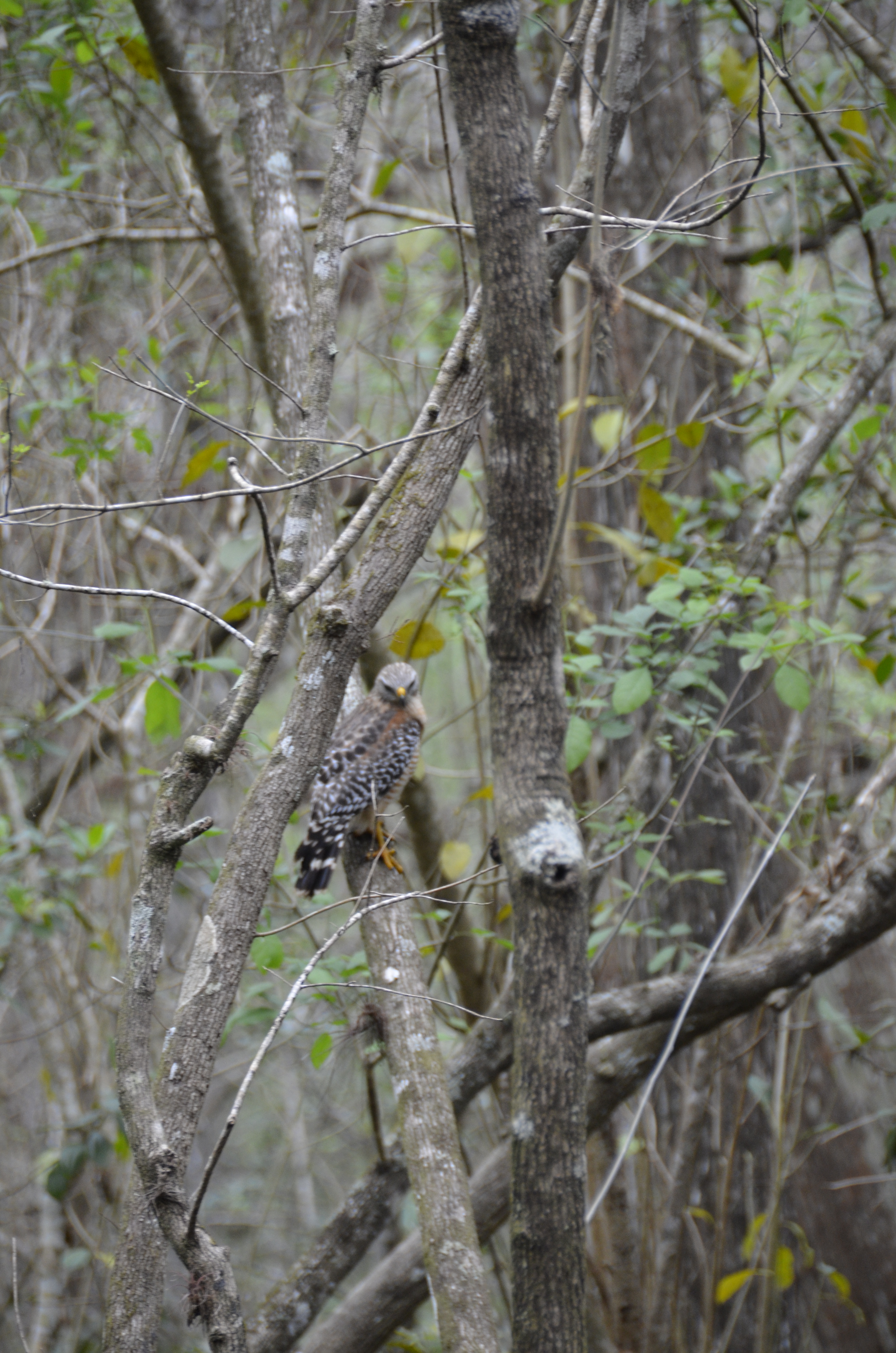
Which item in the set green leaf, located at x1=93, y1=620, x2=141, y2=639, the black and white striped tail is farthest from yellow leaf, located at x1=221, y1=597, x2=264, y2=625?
the black and white striped tail

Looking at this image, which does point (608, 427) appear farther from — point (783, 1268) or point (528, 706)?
point (783, 1268)

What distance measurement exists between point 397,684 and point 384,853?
3.08 feet

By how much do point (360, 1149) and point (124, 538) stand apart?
395 centimetres

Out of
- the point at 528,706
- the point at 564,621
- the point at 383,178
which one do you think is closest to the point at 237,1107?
the point at 528,706

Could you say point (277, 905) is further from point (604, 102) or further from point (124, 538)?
point (604, 102)

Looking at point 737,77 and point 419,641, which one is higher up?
point 737,77

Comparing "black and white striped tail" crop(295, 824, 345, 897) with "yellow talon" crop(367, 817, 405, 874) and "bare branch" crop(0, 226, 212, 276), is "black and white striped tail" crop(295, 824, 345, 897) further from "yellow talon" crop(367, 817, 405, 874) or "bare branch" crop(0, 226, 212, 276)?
"bare branch" crop(0, 226, 212, 276)

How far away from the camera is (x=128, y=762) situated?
3.70 m

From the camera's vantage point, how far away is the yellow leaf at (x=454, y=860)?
10.0 ft

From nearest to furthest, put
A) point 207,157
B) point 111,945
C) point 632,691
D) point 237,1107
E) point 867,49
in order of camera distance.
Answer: point 237,1107
point 632,691
point 207,157
point 867,49
point 111,945

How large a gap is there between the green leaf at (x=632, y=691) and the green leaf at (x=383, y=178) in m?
2.01

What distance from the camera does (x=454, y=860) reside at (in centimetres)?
308

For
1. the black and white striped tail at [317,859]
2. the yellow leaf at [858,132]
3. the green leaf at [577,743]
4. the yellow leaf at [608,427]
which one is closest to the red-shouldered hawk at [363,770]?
the black and white striped tail at [317,859]

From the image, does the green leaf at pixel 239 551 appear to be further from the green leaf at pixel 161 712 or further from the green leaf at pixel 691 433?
the green leaf at pixel 691 433
